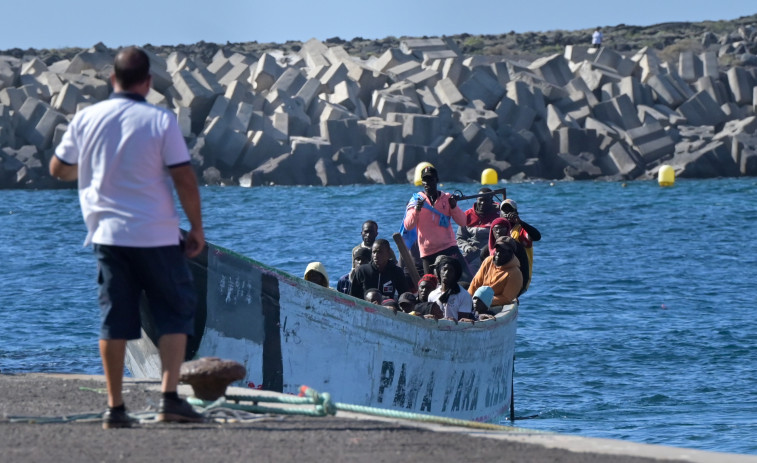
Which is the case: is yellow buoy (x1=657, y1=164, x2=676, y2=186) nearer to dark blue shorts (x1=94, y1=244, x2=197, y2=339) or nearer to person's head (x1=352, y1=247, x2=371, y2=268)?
person's head (x1=352, y1=247, x2=371, y2=268)

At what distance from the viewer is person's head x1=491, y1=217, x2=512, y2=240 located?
517 inches

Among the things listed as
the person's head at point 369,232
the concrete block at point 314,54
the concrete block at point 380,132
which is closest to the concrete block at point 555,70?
the concrete block at point 314,54

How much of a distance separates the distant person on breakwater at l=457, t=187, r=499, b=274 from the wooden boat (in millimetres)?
4020

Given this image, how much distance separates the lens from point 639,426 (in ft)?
43.7

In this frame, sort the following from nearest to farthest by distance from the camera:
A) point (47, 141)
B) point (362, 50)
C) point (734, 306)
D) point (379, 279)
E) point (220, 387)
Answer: point (220, 387)
point (379, 279)
point (734, 306)
point (47, 141)
point (362, 50)

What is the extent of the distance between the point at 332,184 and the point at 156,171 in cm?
4540

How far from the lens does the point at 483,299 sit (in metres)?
12.4

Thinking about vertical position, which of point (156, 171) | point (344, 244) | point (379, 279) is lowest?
point (344, 244)

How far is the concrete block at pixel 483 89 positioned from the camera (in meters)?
53.7

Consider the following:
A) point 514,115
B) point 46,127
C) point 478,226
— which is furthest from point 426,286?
point 514,115

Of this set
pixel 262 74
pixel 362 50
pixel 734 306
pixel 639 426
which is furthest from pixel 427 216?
pixel 362 50

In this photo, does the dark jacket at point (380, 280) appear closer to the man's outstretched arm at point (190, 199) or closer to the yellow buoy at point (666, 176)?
the man's outstretched arm at point (190, 199)

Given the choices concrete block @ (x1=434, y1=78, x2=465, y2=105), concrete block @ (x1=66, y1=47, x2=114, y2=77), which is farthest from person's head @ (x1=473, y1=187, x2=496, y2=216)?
concrete block @ (x1=66, y1=47, x2=114, y2=77)

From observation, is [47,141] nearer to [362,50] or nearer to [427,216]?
[427,216]
